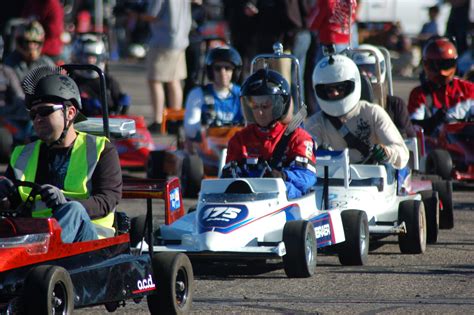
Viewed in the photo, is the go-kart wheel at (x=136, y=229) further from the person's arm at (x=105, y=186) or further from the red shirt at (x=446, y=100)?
the red shirt at (x=446, y=100)

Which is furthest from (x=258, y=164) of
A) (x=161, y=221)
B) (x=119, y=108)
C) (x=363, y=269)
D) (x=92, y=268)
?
(x=119, y=108)

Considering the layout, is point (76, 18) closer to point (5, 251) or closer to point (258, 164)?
point (258, 164)

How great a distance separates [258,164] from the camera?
30.9ft

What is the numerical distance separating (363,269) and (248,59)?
29.0 feet

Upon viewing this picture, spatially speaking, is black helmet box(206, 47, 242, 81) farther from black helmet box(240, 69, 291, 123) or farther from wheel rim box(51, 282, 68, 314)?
wheel rim box(51, 282, 68, 314)

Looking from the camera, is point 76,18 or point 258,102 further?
point 76,18

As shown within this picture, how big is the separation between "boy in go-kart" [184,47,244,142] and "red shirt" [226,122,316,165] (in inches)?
158

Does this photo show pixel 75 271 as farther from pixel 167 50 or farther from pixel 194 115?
pixel 167 50

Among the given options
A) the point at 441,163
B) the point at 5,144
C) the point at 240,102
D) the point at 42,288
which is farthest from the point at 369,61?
the point at 42,288

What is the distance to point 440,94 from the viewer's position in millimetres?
13953

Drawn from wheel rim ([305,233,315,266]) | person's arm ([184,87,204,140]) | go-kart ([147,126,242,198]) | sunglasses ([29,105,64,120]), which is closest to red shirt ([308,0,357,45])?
person's arm ([184,87,204,140])

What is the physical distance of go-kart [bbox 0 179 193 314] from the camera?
6.28 meters

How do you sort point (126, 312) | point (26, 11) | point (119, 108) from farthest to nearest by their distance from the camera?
point (26, 11), point (119, 108), point (126, 312)

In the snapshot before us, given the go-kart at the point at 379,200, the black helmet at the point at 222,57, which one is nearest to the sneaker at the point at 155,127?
the black helmet at the point at 222,57
